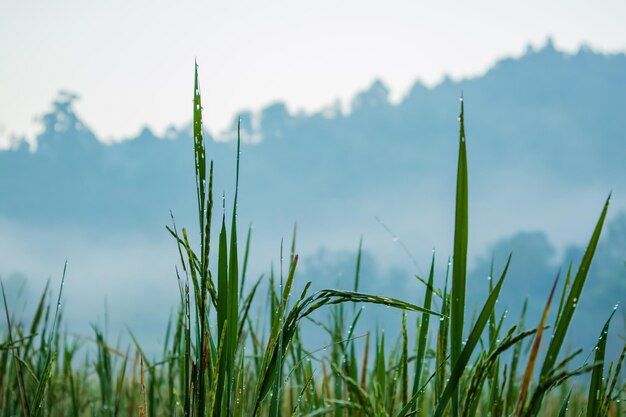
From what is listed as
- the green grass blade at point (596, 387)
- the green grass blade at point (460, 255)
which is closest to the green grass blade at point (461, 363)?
the green grass blade at point (460, 255)

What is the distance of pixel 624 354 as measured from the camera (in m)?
0.92

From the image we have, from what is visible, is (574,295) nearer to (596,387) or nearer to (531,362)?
(531,362)

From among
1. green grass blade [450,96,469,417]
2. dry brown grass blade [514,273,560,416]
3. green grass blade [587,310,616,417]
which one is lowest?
green grass blade [587,310,616,417]

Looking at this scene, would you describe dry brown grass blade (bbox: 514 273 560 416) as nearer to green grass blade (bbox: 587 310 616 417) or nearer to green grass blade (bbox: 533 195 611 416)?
green grass blade (bbox: 533 195 611 416)

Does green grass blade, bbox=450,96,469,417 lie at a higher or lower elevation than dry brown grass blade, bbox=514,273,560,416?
higher

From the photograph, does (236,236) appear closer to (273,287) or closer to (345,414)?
(345,414)

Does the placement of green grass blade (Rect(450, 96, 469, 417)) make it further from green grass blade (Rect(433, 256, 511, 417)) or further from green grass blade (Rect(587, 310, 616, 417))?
green grass blade (Rect(587, 310, 616, 417))

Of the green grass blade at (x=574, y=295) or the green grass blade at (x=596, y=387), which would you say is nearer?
the green grass blade at (x=574, y=295)

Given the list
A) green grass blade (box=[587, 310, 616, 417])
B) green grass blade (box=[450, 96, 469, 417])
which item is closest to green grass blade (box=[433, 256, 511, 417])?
green grass blade (box=[450, 96, 469, 417])

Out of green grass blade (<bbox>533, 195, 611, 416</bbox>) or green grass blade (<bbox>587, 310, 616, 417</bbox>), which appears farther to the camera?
green grass blade (<bbox>587, 310, 616, 417</bbox>)

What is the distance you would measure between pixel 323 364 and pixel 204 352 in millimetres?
1084

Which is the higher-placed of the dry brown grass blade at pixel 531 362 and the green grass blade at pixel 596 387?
the dry brown grass blade at pixel 531 362

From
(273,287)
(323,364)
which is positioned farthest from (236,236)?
(323,364)

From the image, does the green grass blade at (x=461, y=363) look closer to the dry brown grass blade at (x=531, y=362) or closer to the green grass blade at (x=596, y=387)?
the dry brown grass blade at (x=531, y=362)
